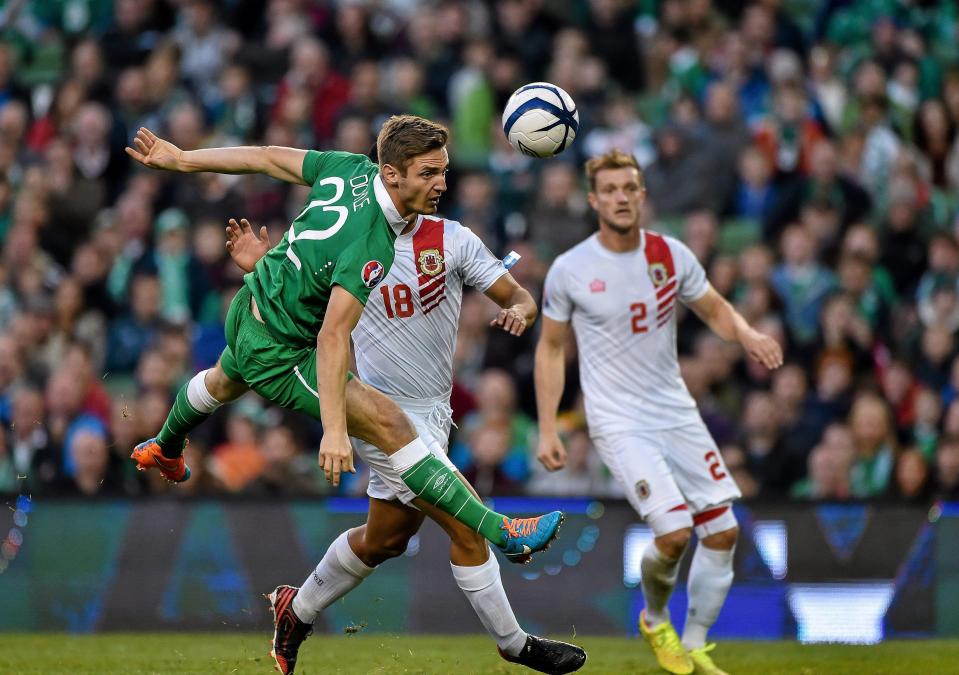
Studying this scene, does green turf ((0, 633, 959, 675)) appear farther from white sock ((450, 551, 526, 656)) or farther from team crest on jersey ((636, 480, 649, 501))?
white sock ((450, 551, 526, 656))

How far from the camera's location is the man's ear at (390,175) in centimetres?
751

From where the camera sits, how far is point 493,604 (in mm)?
7840

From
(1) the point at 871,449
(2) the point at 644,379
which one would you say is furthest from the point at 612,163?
(1) the point at 871,449

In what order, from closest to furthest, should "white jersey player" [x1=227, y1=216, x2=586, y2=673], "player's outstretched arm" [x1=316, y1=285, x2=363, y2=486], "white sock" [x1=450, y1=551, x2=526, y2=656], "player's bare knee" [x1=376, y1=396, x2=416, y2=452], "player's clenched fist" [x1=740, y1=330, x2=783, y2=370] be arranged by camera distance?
"player's outstretched arm" [x1=316, y1=285, x2=363, y2=486]
"player's bare knee" [x1=376, y1=396, x2=416, y2=452]
"white sock" [x1=450, y1=551, x2=526, y2=656]
"white jersey player" [x1=227, y1=216, x2=586, y2=673]
"player's clenched fist" [x1=740, y1=330, x2=783, y2=370]

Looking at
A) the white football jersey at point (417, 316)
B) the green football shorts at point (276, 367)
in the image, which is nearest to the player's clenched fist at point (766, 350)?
the white football jersey at point (417, 316)

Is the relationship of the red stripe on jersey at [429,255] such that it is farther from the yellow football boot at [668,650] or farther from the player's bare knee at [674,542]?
the yellow football boot at [668,650]

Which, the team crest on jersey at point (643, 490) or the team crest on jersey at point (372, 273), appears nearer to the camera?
the team crest on jersey at point (372, 273)

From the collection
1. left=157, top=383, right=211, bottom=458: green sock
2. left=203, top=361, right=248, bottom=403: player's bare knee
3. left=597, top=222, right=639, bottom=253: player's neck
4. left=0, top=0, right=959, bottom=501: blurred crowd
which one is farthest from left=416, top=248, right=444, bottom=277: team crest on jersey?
left=0, top=0, right=959, bottom=501: blurred crowd

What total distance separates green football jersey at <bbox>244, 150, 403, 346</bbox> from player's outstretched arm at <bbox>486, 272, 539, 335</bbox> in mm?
624

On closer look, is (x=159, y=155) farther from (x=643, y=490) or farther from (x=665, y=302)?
(x=643, y=490)

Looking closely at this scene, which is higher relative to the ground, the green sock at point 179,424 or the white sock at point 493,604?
the green sock at point 179,424

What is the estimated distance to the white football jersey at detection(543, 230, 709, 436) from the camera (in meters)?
9.38

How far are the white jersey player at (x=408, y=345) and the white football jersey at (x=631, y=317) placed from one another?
129 centimetres

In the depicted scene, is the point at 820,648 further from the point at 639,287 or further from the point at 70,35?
the point at 70,35
